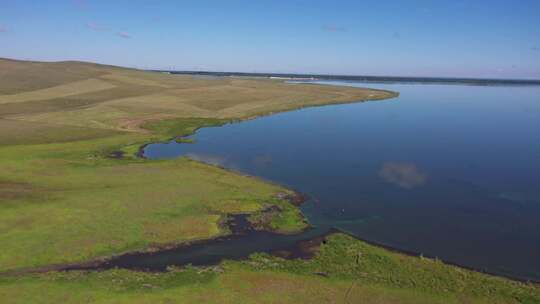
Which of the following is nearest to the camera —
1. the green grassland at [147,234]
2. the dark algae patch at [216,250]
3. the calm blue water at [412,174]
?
the green grassland at [147,234]

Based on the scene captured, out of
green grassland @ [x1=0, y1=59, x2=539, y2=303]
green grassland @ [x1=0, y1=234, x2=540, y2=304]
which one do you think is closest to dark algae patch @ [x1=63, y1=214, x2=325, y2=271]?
green grassland @ [x1=0, y1=59, x2=539, y2=303]

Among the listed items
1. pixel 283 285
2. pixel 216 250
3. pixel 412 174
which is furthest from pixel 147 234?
pixel 412 174

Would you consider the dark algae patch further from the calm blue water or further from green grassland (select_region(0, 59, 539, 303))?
the calm blue water

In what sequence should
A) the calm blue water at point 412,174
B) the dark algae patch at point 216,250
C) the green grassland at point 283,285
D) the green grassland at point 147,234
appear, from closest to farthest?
the green grassland at point 283,285, the green grassland at point 147,234, the dark algae patch at point 216,250, the calm blue water at point 412,174

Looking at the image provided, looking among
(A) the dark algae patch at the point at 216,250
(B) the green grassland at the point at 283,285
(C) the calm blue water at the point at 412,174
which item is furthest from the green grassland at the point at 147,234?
(C) the calm blue water at the point at 412,174

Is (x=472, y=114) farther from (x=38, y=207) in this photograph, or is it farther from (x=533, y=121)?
(x=38, y=207)

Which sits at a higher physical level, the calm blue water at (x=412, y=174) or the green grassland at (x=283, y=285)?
the calm blue water at (x=412, y=174)

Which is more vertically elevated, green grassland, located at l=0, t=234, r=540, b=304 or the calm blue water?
the calm blue water

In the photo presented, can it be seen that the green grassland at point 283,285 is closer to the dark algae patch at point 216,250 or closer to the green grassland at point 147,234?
the green grassland at point 147,234

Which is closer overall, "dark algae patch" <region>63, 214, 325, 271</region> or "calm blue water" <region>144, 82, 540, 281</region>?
"dark algae patch" <region>63, 214, 325, 271</region>

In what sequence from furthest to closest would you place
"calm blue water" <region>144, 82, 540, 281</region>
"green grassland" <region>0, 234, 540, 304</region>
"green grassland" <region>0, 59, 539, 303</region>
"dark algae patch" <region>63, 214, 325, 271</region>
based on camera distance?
"calm blue water" <region>144, 82, 540, 281</region>, "dark algae patch" <region>63, 214, 325, 271</region>, "green grassland" <region>0, 59, 539, 303</region>, "green grassland" <region>0, 234, 540, 304</region>
